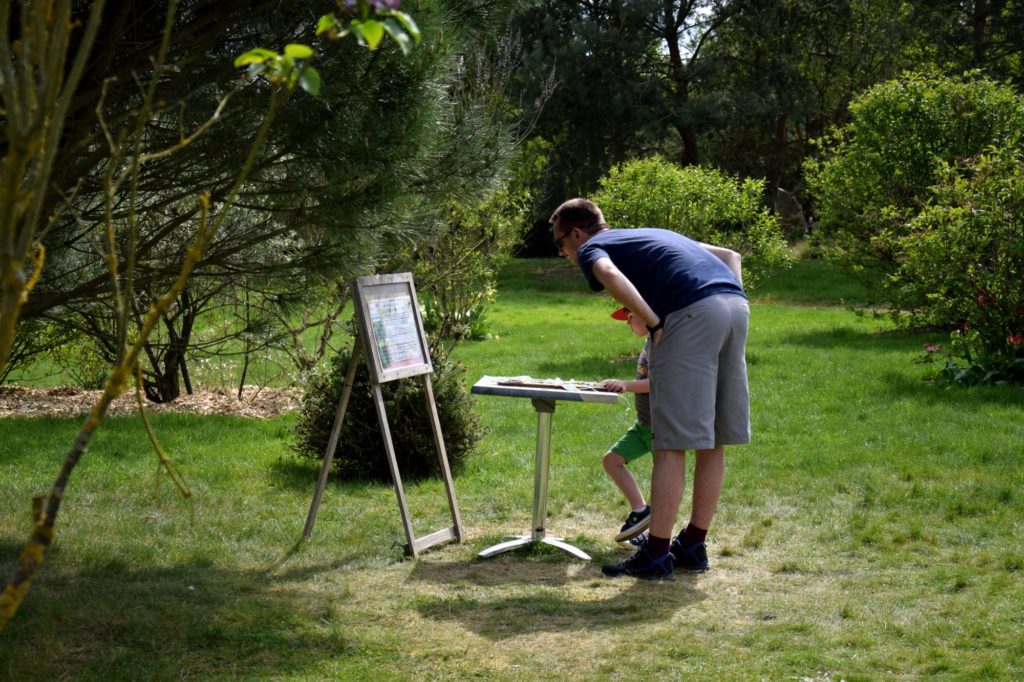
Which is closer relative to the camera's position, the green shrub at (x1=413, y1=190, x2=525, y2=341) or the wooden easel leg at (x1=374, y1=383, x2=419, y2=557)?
the wooden easel leg at (x1=374, y1=383, x2=419, y2=557)

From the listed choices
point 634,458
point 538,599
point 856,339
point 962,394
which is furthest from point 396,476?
point 856,339

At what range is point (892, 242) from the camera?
43.9ft

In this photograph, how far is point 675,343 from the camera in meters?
5.32

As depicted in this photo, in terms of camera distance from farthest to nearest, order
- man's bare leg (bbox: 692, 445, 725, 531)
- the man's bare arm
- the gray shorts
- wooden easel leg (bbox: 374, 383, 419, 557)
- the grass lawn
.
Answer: wooden easel leg (bbox: 374, 383, 419, 557) → man's bare leg (bbox: 692, 445, 725, 531) → the gray shorts → the man's bare arm → the grass lawn

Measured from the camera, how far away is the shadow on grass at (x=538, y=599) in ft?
16.1

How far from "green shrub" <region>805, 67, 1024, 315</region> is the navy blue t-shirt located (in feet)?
30.3

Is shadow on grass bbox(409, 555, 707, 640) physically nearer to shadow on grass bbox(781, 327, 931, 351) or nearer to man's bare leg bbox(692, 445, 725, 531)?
man's bare leg bbox(692, 445, 725, 531)

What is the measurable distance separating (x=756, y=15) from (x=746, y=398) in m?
21.9

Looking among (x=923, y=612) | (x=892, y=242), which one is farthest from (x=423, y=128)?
(x=892, y=242)

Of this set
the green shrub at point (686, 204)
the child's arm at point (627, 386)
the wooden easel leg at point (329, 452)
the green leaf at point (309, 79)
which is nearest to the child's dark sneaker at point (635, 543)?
the child's arm at point (627, 386)

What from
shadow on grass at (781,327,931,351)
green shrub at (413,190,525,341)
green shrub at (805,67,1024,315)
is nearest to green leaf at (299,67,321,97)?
green shrub at (413,190,525,341)

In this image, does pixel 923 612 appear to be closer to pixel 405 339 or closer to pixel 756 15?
pixel 405 339

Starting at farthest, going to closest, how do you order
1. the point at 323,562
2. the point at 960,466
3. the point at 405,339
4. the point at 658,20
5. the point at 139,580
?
the point at 658,20
the point at 960,466
the point at 405,339
the point at 323,562
the point at 139,580

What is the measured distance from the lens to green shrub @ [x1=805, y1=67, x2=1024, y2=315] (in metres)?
14.5
